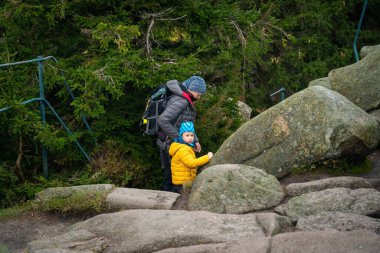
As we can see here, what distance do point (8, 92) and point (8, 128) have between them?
53 centimetres

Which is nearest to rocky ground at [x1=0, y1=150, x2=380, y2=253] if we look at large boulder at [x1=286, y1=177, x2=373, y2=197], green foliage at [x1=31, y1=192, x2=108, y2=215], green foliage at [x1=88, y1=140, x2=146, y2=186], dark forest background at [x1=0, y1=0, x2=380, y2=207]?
green foliage at [x1=31, y1=192, x2=108, y2=215]

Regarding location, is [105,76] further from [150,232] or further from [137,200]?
[150,232]

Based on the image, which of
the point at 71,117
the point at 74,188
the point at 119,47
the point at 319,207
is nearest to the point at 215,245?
the point at 319,207

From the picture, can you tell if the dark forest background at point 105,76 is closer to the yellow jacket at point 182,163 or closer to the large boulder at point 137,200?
the yellow jacket at point 182,163

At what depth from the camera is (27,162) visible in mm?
8414

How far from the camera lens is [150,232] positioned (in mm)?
5594

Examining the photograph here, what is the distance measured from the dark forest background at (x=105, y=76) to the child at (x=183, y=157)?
1126 millimetres

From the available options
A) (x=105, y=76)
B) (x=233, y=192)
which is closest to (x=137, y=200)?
(x=233, y=192)

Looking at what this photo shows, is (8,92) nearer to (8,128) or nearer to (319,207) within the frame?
(8,128)

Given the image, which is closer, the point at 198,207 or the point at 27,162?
the point at 198,207

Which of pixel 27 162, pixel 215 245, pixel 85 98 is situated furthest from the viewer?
pixel 27 162

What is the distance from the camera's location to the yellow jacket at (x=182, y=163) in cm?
741

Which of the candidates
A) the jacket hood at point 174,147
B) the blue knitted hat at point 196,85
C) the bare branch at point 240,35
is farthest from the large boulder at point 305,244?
the bare branch at point 240,35

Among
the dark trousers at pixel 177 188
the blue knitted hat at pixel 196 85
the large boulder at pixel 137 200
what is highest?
the blue knitted hat at pixel 196 85
